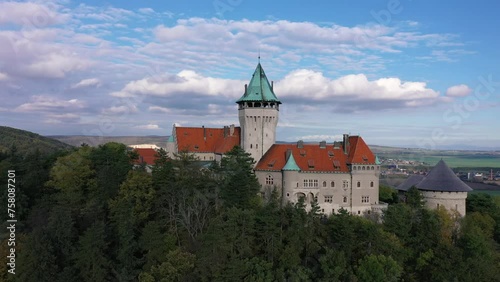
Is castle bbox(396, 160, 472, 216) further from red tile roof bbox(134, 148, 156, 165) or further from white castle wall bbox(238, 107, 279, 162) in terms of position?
red tile roof bbox(134, 148, 156, 165)

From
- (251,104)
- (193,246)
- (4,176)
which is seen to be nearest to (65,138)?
(4,176)

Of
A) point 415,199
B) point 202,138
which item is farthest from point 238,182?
point 202,138

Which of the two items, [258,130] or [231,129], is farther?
[231,129]

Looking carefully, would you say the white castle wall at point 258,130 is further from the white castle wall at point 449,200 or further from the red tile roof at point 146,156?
the white castle wall at point 449,200

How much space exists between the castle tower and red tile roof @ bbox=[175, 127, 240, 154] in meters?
5.41

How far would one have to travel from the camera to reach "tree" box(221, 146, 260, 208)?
4500 centimetres

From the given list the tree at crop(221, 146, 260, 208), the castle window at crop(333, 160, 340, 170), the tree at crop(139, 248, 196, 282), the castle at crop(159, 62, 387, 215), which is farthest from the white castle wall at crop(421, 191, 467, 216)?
the tree at crop(139, 248, 196, 282)

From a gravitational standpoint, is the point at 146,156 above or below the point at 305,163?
above

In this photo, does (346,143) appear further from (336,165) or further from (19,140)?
(19,140)

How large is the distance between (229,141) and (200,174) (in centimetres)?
1364

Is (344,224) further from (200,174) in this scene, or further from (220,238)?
(200,174)

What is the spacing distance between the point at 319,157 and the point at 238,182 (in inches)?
570

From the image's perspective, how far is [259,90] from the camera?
58906 millimetres

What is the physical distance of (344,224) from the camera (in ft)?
135
